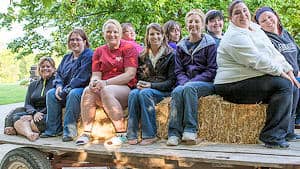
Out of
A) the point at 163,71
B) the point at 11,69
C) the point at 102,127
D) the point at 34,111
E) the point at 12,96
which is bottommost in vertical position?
the point at 12,96

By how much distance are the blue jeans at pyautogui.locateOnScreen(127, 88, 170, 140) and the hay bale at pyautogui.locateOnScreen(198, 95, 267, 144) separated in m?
0.48

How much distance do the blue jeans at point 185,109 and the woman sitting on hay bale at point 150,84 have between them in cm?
26

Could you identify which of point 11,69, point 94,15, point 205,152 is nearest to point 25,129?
point 205,152

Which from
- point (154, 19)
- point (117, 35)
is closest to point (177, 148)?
point (117, 35)

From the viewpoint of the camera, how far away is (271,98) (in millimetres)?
3645

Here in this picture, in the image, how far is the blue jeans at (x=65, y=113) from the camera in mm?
4617

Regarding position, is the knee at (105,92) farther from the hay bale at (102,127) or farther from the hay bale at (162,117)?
the hay bale at (162,117)

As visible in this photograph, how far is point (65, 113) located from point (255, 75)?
216 cm

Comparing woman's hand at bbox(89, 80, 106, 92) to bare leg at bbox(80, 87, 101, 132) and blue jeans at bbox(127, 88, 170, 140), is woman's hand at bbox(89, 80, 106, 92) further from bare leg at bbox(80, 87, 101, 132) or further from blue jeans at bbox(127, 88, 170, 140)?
blue jeans at bbox(127, 88, 170, 140)

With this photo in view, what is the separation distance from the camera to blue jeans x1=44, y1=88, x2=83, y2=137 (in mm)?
4617

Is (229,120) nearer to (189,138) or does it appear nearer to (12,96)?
(189,138)

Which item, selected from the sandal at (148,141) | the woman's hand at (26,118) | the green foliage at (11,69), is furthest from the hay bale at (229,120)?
the green foliage at (11,69)

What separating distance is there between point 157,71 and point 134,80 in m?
0.29

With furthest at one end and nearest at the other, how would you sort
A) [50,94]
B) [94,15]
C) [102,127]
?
[94,15], [50,94], [102,127]
